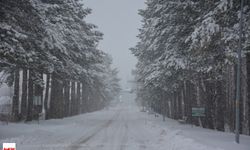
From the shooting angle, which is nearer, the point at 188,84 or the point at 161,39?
the point at 161,39

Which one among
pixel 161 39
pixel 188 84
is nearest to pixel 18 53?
pixel 161 39

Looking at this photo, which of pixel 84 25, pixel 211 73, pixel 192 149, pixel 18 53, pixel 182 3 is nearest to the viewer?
pixel 192 149

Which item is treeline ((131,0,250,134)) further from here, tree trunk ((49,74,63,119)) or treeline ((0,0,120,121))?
tree trunk ((49,74,63,119))

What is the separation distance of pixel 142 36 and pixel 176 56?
48.6ft

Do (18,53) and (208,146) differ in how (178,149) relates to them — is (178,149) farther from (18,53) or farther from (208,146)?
(18,53)

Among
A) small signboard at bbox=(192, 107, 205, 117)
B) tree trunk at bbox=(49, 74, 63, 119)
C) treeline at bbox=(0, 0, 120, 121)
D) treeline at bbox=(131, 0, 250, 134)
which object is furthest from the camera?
tree trunk at bbox=(49, 74, 63, 119)

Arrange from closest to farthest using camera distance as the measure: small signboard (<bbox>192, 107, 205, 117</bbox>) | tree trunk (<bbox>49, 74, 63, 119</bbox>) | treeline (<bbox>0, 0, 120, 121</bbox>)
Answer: treeline (<bbox>0, 0, 120, 121</bbox>) < small signboard (<bbox>192, 107, 205, 117</bbox>) < tree trunk (<bbox>49, 74, 63, 119</bbox>)

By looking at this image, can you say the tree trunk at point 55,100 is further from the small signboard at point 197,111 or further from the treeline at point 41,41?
the small signboard at point 197,111

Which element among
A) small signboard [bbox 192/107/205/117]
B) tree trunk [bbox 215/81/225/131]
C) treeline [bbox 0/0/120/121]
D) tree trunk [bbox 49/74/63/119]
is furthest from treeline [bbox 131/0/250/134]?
tree trunk [bbox 49/74/63/119]

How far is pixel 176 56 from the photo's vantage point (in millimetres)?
25859

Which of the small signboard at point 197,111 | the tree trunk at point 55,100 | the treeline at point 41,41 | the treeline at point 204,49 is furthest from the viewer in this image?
the tree trunk at point 55,100

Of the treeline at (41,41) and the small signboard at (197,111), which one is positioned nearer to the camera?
the treeline at (41,41)

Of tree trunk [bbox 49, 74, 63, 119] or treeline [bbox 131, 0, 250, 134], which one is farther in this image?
tree trunk [bbox 49, 74, 63, 119]

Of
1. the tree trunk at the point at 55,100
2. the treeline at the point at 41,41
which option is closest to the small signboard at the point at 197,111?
the treeline at the point at 41,41
